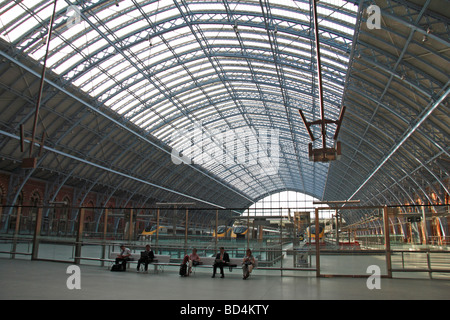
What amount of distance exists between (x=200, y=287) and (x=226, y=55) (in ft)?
78.3

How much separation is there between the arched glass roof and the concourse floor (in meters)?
12.1

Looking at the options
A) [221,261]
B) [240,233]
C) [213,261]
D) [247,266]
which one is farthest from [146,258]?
[240,233]

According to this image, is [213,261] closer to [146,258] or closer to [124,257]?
[146,258]

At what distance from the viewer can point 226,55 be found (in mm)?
30641

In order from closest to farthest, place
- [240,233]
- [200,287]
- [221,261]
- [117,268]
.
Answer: [200,287], [221,261], [117,268], [240,233]

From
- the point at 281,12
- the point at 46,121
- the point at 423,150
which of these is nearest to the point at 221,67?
the point at 281,12

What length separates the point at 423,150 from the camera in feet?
102

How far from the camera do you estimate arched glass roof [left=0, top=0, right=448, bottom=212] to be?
72.3 ft

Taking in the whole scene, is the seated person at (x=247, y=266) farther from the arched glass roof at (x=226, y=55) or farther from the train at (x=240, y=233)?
→ the arched glass roof at (x=226, y=55)

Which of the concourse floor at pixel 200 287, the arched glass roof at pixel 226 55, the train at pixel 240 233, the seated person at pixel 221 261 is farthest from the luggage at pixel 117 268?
the arched glass roof at pixel 226 55

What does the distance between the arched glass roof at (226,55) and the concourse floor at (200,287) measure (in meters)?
12.1

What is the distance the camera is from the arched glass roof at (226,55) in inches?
867
